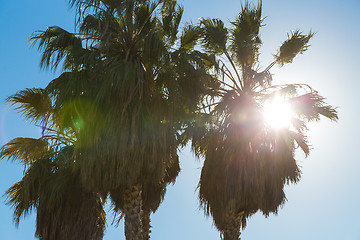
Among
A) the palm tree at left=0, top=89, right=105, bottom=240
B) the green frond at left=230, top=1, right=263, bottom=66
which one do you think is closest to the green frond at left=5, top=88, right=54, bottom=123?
the palm tree at left=0, top=89, right=105, bottom=240

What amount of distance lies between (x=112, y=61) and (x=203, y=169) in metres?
4.52

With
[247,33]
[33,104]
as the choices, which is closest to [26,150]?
[33,104]

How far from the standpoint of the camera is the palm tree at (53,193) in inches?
487

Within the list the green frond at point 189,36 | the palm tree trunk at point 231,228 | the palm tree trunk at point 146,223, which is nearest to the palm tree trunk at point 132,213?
the palm tree trunk at point 146,223

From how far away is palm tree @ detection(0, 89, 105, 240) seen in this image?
1238 cm

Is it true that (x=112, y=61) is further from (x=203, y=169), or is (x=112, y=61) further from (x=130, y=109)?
(x=203, y=169)

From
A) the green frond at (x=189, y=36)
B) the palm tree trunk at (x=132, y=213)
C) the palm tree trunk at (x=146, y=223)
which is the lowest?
the palm tree trunk at (x=132, y=213)

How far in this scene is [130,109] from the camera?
470 inches

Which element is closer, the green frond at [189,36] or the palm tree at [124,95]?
the palm tree at [124,95]

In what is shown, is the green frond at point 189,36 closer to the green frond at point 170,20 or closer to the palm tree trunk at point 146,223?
the green frond at point 170,20

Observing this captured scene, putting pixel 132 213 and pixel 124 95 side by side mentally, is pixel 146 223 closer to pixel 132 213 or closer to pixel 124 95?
pixel 132 213

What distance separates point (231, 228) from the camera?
13.8 metres

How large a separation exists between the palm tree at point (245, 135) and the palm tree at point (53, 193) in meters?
3.70

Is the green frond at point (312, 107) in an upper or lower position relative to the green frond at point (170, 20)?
lower
